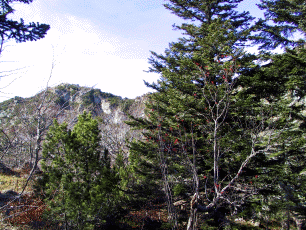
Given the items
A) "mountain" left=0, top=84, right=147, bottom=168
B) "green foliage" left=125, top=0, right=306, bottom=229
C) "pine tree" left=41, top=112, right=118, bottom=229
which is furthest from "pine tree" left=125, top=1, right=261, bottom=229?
"mountain" left=0, top=84, right=147, bottom=168

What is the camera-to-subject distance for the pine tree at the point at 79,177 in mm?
7066

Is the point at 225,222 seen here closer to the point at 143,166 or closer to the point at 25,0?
the point at 143,166

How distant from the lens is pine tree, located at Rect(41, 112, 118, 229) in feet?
23.2

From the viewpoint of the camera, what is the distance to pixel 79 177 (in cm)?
771

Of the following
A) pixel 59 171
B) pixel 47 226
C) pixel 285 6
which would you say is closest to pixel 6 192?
pixel 47 226

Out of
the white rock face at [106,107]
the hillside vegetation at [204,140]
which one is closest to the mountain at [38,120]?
the hillside vegetation at [204,140]

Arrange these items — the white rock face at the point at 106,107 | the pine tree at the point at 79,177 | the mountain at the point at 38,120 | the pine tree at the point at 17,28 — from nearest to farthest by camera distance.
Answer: the pine tree at the point at 17,28
the mountain at the point at 38,120
the pine tree at the point at 79,177
the white rock face at the point at 106,107

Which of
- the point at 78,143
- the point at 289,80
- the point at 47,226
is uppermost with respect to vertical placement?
the point at 289,80

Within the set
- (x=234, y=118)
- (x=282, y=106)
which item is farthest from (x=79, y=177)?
(x=282, y=106)

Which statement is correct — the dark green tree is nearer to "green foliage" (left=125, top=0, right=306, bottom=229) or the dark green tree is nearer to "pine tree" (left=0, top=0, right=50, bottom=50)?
"green foliage" (left=125, top=0, right=306, bottom=229)

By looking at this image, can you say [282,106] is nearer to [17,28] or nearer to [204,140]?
[204,140]

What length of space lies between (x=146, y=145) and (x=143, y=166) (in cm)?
115

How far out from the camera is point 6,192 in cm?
1230

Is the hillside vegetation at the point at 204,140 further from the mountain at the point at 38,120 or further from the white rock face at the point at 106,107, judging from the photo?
the white rock face at the point at 106,107
